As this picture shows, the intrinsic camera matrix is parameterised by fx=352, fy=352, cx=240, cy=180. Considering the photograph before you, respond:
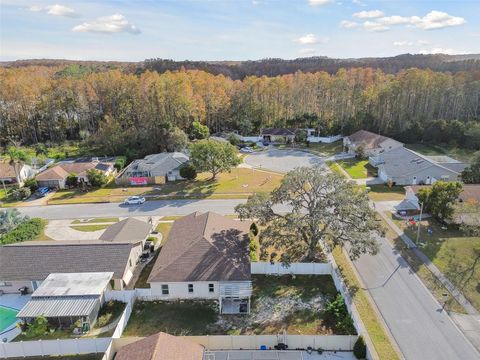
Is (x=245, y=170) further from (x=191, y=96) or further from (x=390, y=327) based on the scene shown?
(x=390, y=327)

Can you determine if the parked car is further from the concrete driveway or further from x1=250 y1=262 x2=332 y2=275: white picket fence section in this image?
x1=250 y1=262 x2=332 y2=275: white picket fence section

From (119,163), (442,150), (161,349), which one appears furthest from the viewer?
(442,150)

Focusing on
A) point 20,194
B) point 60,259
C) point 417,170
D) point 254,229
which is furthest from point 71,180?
point 417,170

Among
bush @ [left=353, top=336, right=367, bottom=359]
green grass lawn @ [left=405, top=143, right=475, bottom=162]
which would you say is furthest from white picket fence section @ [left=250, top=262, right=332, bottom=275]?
green grass lawn @ [left=405, top=143, right=475, bottom=162]

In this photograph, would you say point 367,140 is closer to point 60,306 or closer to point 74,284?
point 74,284

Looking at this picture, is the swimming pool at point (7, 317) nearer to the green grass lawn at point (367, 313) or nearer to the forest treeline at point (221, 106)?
the green grass lawn at point (367, 313)

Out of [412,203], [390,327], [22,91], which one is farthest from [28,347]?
[22,91]

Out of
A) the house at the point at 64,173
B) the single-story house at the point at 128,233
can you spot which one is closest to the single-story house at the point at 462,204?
the single-story house at the point at 128,233
